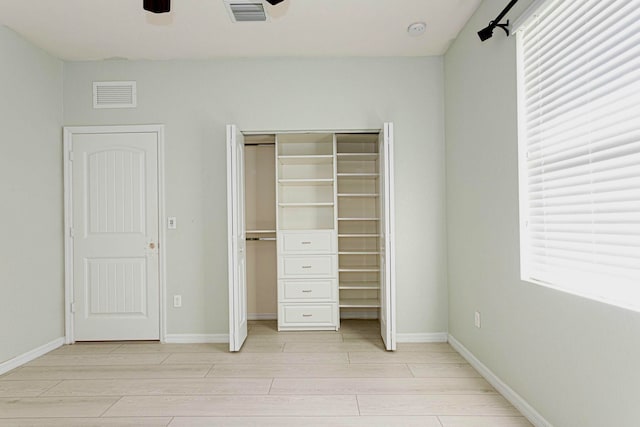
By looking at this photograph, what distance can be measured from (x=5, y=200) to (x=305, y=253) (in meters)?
2.68

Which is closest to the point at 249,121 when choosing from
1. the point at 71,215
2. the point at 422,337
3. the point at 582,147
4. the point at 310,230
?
the point at 310,230

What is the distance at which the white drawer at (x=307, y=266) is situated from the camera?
4.45 metres

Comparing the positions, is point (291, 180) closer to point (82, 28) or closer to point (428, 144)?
point (428, 144)

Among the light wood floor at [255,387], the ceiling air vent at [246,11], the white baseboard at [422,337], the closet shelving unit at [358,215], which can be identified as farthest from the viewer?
the closet shelving unit at [358,215]

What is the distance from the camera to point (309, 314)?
14.5 ft

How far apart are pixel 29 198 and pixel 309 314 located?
9.24 ft

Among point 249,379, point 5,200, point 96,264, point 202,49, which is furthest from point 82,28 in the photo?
point 249,379

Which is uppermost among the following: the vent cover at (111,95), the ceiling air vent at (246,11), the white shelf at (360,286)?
the ceiling air vent at (246,11)

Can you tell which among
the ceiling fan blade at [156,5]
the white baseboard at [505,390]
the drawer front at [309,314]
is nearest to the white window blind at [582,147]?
the white baseboard at [505,390]

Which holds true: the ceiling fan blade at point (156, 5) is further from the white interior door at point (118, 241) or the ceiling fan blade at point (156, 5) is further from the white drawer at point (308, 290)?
the white drawer at point (308, 290)

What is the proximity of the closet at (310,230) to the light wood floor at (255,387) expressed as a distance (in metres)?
0.39

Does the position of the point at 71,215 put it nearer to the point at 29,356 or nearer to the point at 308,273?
the point at 29,356

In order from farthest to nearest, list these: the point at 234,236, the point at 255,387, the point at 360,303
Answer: the point at 360,303 < the point at 234,236 < the point at 255,387

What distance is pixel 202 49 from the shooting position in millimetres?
3916
